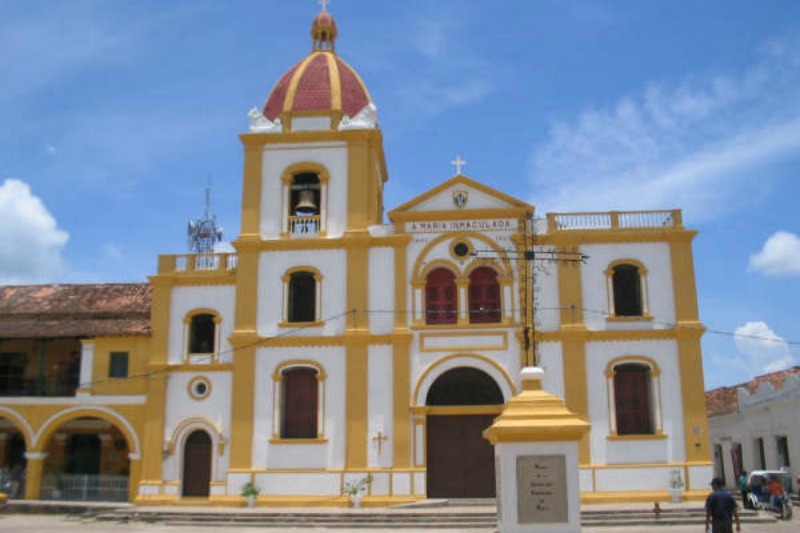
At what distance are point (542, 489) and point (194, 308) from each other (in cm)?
1695

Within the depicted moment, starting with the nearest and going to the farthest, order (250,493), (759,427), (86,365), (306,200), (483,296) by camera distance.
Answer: (250,493) < (483,296) < (306,200) < (86,365) < (759,427)

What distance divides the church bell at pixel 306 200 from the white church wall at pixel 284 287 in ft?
4.81

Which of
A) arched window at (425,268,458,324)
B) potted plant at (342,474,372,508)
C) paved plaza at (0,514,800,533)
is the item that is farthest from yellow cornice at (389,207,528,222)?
paved plaza at (0,514,800,533)

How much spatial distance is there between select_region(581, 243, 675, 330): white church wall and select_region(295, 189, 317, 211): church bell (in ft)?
26.8

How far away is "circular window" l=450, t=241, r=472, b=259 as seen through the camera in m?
24.4

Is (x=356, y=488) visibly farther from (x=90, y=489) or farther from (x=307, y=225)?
(x=90, y=489)

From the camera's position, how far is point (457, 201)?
24734 millimetres

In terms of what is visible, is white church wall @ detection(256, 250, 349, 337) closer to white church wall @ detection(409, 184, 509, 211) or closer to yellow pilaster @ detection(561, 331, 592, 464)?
white church wall @ detection(409, 184, 509, 211)

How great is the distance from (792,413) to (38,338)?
24180mm

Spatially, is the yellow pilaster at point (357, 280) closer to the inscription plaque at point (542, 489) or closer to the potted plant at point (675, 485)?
the potted plant at point (675, 485)

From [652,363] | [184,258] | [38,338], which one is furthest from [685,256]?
[38,338]

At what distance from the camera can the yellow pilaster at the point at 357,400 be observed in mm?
23250

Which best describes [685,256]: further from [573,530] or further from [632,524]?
[573,530]

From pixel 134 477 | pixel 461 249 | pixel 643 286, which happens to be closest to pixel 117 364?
pixel 134 477
